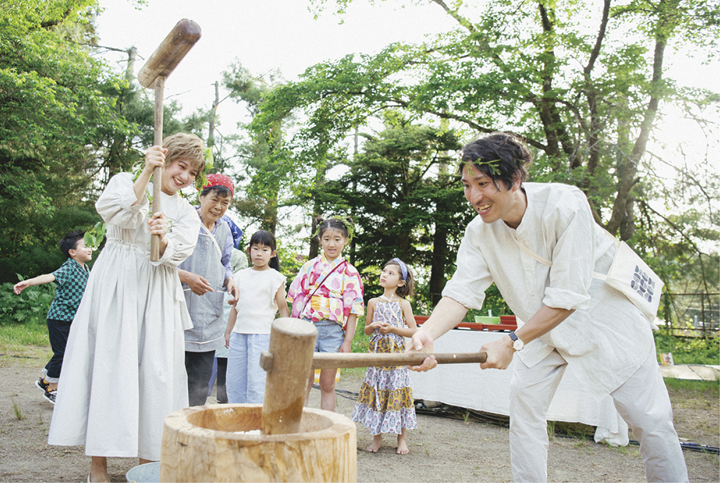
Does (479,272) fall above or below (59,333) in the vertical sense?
above

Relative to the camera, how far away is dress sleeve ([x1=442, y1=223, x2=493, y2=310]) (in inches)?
95.0

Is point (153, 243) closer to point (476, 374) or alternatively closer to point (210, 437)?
point (210, 437)

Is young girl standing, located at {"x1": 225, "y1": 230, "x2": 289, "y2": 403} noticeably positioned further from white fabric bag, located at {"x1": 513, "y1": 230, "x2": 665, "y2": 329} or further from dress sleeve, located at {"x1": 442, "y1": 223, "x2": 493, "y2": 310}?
white fabric bag, located at {"x1": 513, "y1": 230, "x2": 665, "y2": 329}

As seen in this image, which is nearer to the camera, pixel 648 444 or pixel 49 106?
pixel 648 444

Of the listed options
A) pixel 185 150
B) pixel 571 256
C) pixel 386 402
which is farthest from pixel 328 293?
pixel 571 256

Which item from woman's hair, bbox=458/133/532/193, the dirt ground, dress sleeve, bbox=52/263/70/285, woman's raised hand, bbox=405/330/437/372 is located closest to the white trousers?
woman's raised hand, bbox=405/330/437/372

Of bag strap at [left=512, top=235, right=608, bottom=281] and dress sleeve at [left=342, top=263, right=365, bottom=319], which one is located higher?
bag strap at [left=512, top=235, right=608, bottom=281]

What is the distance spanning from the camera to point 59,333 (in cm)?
505

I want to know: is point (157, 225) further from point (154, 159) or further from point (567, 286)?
point (567, 286)

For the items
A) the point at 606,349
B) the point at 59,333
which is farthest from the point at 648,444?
the point at 59,333

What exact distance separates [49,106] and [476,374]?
1223 cm

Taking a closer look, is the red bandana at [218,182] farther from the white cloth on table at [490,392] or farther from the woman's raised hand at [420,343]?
the white cloth on table at [490,392]

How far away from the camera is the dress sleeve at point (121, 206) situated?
2590 millimetres

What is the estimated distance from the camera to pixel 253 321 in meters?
4.02
